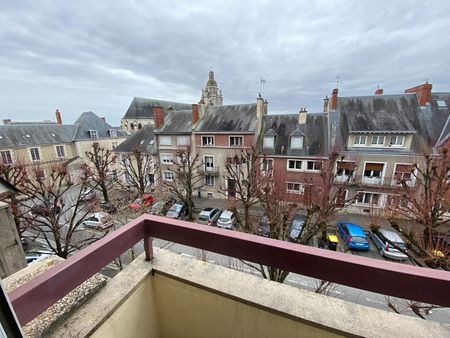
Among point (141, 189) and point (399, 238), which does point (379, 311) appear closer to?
point (399, 238)

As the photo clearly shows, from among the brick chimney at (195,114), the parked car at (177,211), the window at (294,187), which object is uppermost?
the brick chimney at (195,114)

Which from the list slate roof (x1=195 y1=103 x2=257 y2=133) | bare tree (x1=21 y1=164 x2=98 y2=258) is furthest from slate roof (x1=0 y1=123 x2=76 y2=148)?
slate roof (x1=195 y1=103 x2=257 y2=133)

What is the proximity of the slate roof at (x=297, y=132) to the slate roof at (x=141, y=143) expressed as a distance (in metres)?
10.2

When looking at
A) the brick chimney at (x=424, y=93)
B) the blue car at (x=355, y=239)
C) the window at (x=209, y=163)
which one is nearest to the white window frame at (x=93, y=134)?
the window at (x=209, y=163)

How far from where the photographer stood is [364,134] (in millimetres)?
13469

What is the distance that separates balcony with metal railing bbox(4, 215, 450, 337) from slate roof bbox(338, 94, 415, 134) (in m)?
14.8

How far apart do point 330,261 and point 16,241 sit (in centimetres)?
387

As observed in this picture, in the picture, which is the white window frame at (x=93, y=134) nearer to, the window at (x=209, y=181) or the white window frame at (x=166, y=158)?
the white window frame at (x=166, y=158)

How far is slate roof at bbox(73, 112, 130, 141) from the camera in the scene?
23641mm

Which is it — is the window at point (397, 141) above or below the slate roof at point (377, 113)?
below

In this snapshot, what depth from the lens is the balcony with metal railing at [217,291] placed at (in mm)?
1142

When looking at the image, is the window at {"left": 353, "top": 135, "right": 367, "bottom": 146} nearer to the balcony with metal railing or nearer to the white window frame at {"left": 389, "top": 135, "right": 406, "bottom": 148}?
the white window frame at {"left": 389, "top": 135, "right": 406, "bottom": 148}

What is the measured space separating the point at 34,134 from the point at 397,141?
102 ft

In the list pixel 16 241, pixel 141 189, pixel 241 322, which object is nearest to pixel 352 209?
pixel 141 189
